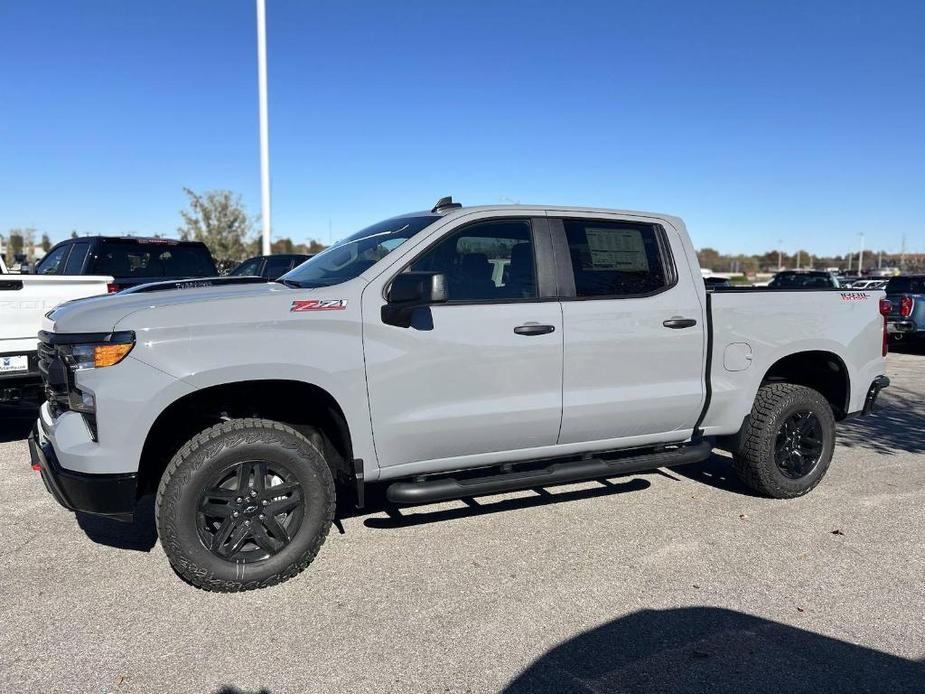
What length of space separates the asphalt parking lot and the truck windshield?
1.60m

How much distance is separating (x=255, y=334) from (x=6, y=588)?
72.2 inches

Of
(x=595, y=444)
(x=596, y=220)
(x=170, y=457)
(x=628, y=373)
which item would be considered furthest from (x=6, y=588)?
(x=596, y=220)

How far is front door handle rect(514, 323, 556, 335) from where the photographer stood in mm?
4086

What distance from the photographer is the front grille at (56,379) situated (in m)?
3.46

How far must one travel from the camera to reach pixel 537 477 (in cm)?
415

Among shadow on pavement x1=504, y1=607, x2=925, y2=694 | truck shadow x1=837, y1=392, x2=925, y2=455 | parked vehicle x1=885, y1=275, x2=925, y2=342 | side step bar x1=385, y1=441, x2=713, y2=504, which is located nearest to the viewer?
shadow on pavement x1=504, y1=607, x2=925, y2=694

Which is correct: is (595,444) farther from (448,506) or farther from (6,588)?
(6,588)

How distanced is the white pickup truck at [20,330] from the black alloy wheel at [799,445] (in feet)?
19.1

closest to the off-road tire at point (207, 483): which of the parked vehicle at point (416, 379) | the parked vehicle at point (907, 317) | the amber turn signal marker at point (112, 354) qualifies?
the parked vehicle at point (416, 379)

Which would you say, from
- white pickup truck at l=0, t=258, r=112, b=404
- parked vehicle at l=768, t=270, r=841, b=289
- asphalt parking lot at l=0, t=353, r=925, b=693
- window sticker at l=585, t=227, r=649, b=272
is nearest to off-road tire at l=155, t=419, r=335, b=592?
asphalt parking lot at l=0, t=353, r=925, b=693

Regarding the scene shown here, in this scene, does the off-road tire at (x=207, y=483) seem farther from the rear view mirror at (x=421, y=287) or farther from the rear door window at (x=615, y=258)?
the rear door window at (x=615, y=258)

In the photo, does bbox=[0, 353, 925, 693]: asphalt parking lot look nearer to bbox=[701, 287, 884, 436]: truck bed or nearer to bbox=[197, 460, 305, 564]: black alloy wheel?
bbox=[197, 460, 305, 564]: black alloy wheel

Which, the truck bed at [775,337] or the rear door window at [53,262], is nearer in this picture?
the truck bed at [775,337]

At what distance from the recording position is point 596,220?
4582 mm
